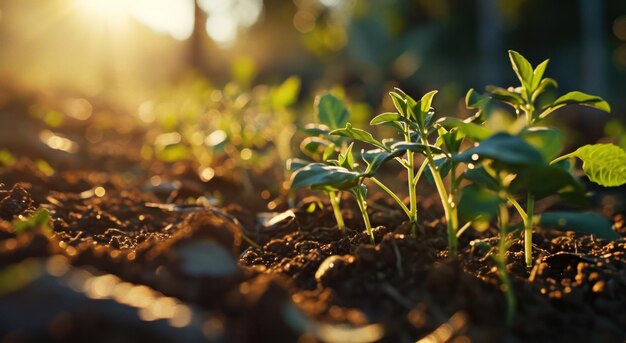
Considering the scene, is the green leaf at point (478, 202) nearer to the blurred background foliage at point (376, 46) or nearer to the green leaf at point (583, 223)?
the green leaf at point (583, 223)

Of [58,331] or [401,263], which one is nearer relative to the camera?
[58,331]

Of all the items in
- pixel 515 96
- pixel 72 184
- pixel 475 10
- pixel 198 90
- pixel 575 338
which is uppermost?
pixel 475 10

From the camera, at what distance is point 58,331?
0.97m

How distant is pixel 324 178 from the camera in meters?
1.42

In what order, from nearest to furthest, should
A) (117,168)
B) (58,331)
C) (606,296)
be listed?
1. (58,331)
2. (606,296)
3. (117,168)

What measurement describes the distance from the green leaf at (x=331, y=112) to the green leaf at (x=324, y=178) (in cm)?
62

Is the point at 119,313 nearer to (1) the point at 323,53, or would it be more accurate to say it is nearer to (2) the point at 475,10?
(1) the point at 323,53

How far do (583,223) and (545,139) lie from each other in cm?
22

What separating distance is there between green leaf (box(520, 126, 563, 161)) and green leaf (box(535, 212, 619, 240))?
0.16m

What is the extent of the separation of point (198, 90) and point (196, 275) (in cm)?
363

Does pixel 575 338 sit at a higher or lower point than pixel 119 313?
lower

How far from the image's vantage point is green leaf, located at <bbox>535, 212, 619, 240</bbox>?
1309 millimetres

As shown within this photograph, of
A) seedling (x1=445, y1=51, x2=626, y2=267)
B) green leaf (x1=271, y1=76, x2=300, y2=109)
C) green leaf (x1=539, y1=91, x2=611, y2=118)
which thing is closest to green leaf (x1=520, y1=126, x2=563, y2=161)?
seedling (x1=445, y1=51, x2=626, y2=267)

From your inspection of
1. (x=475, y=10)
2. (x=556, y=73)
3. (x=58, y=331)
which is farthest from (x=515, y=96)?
(x=556, y=73)
